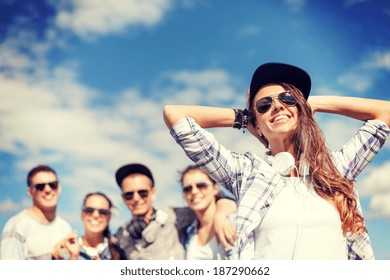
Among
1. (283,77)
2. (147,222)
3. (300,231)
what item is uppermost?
(283,77)

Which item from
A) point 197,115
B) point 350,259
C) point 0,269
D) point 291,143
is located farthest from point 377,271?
point 0,269

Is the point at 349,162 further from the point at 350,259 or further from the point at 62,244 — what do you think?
the point at 62,244

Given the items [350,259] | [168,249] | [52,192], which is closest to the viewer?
[350,259]

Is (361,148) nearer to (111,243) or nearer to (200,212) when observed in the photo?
(200,212)

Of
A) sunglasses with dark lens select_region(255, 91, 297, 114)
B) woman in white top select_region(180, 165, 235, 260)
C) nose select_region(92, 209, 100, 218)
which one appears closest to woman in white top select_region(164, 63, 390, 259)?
sunglasses with dark lens select_region(255, 91, 297, 114)

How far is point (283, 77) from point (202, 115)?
601 mm

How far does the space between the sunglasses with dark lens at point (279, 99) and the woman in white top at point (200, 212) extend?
865 mm

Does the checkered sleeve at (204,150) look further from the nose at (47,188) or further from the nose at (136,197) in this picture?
the nose at (47,188)

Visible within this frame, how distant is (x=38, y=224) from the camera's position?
3.32m

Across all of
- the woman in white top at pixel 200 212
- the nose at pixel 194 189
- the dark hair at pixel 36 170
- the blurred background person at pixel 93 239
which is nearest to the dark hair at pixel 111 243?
the blurred background person at pixel 93 239

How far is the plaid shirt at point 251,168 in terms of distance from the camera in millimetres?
2354

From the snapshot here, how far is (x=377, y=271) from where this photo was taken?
9.07ft

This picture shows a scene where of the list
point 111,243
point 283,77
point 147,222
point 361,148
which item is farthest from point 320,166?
point 111,243

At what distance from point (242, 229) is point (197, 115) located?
69 cm
